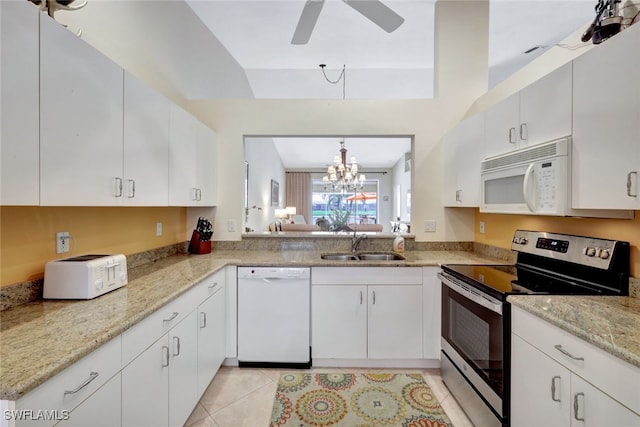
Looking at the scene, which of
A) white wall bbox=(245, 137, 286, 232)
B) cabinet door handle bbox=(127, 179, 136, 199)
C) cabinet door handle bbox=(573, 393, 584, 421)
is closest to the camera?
cabinet door handle bbox=(573, 393, 584, 421)

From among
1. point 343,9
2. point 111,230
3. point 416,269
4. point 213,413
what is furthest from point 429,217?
point 111,230

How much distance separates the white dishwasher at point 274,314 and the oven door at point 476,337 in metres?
1.03

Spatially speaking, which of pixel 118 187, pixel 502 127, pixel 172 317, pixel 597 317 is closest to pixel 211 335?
pixel 172 317

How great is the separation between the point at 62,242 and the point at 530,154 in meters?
2.54

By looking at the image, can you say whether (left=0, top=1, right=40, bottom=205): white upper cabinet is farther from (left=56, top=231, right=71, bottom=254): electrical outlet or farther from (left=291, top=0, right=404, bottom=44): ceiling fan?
(left=291, top=0, right=404, bottom=44): ceiling fan

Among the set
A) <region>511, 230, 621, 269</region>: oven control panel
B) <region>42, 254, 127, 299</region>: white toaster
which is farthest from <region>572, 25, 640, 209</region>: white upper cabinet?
<region>42, 254, 127, 299</region>: white toaster

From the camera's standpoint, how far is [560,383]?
48.0 inches

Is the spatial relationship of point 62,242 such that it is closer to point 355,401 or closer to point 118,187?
point 118,187

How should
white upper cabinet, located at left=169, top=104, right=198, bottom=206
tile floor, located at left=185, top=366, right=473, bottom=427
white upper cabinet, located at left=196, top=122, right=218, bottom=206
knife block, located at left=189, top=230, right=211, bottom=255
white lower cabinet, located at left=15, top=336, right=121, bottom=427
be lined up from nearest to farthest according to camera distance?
1. white lower cabinet, located at left=15, top=336, right=121, bottom=427
2. tile floor, located at left=185, top=366, right=473, bottom=427
3. white upper cabinet, located at left=169, top=104, right=198, bottom=206
4. white upper cabinet, located at left=196, top=122, right=218, bottom=206
5. knife block, located at left=189, top=230, right=211, bottom=255

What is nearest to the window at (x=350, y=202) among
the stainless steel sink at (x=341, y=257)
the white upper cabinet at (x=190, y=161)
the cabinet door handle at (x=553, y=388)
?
the stainless steel sink at (x=341, y=257)

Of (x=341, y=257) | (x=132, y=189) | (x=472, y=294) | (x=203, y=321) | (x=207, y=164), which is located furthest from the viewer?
(x=341, y=257)

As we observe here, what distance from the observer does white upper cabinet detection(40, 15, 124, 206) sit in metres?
1.16

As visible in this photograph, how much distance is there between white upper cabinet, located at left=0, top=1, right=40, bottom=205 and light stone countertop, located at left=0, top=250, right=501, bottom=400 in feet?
1.52

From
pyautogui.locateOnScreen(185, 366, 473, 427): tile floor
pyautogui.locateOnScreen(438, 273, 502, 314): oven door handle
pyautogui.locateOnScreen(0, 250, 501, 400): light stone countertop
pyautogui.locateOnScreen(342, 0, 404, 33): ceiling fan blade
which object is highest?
pyautogui.locateOnScreen(342, 0, 404, 33): ceiling fan blade
